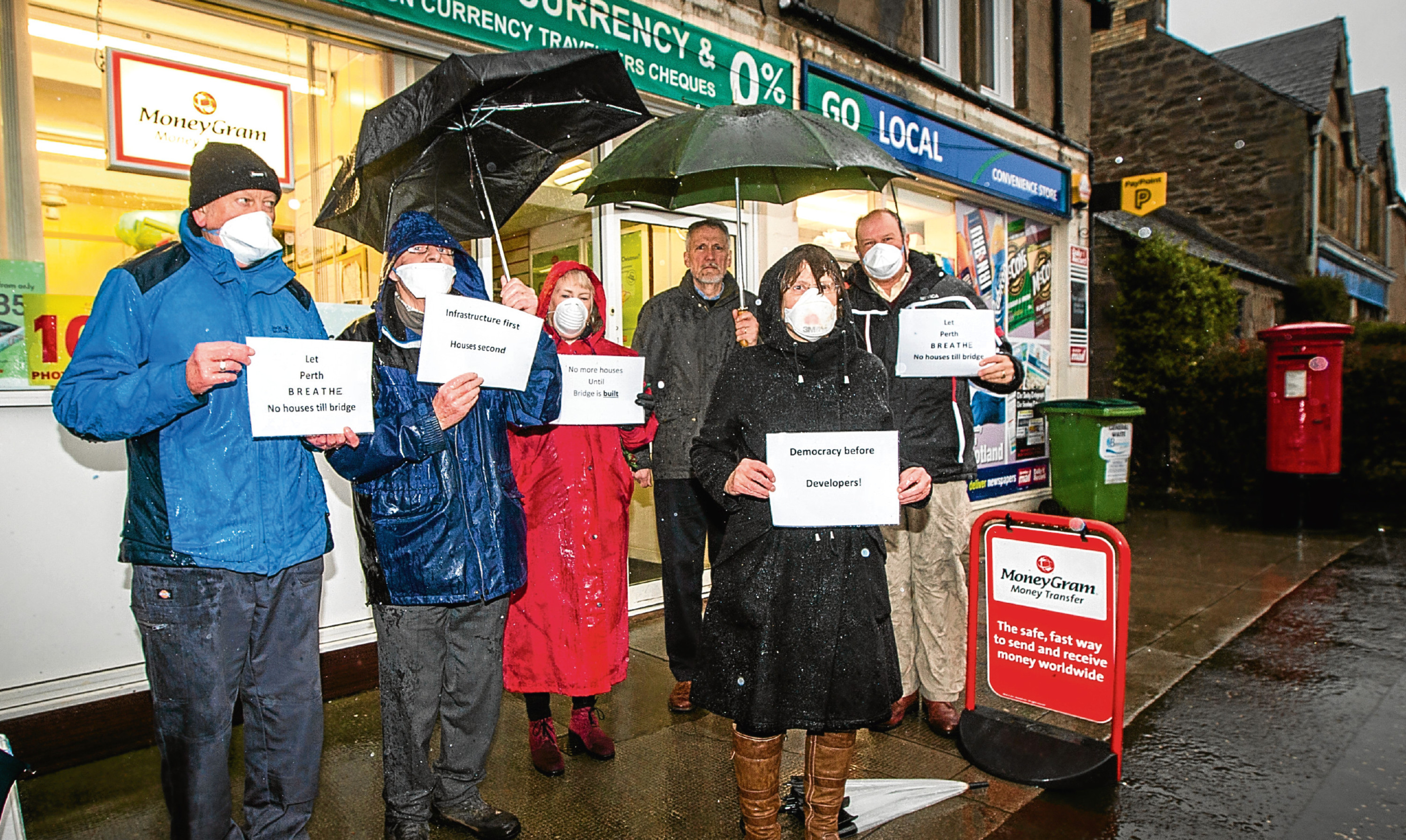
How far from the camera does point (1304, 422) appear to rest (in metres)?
8.33

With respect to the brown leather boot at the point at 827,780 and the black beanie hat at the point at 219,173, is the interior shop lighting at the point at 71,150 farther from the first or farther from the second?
the brown leather boot at the point at 827,780

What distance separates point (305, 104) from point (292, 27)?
38 centimetres

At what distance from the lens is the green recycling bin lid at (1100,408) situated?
8.26 m

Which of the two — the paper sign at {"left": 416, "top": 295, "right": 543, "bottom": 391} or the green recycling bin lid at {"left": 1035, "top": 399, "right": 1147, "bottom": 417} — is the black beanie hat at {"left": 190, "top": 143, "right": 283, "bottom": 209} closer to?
the paper sign at {"left": 416, "top": 295, "right": 543, "bottom": 391}

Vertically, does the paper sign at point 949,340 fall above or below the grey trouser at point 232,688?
above

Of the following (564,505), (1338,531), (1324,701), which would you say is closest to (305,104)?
(564,505)

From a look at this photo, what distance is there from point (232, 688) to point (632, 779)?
1.63 metres

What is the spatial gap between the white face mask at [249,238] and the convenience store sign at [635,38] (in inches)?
86.0

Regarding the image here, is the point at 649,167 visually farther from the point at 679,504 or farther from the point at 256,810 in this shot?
the point at 256,810

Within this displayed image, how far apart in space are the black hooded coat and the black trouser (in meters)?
1.29

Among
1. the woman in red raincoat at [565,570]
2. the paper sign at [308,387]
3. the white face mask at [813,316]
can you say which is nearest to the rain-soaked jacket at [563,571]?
the woman in red raincoat at [565,570]

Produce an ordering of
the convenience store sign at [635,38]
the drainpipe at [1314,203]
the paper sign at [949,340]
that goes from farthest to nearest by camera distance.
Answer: the drainpipe at [1314,203]
the convenience store sign at [635,38]
the paper sign at [949,340]

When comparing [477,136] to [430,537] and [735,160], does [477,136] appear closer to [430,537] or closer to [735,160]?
[735,160]

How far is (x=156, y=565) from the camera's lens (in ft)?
7.55
